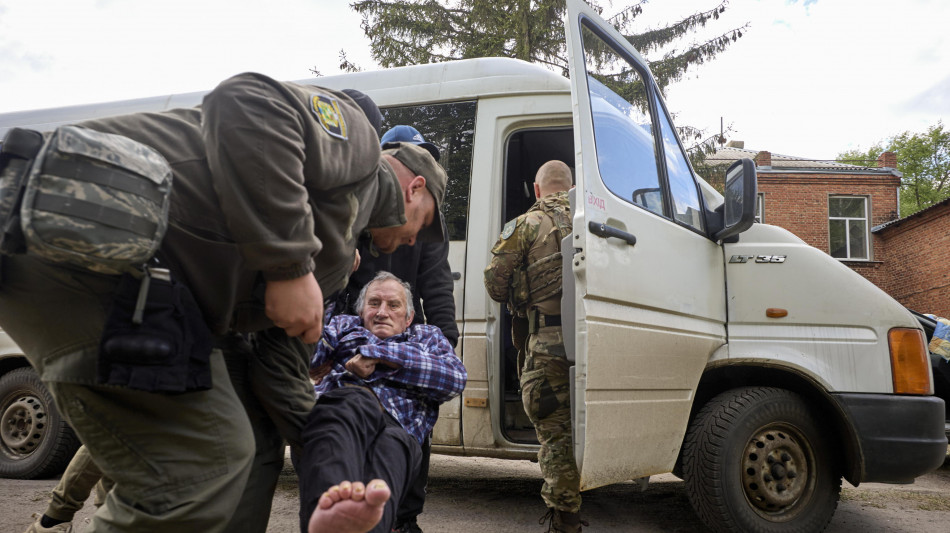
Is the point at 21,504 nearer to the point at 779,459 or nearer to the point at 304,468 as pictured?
the point at 304,468

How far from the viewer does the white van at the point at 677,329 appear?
296cm

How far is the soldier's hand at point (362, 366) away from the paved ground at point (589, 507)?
4.23 ft

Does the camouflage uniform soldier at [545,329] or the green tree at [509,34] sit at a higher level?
the green tree at [509,34]

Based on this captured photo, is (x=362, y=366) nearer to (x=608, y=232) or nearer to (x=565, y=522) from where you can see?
(x=608, y=232)

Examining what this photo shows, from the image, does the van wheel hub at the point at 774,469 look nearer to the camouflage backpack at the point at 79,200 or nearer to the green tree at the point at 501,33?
the camouflage backpack at the point at 79,200

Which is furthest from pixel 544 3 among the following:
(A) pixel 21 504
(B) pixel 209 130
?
(B) pixel 209 130

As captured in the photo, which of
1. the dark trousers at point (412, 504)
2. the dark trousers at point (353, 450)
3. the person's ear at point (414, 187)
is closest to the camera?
the dark trousers at point (353, 450)

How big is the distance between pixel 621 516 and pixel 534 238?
179cm

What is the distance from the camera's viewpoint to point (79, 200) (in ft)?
4.06

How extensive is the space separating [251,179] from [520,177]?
11.6 ft

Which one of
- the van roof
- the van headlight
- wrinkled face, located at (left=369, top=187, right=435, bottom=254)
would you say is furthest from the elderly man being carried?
the van headlight

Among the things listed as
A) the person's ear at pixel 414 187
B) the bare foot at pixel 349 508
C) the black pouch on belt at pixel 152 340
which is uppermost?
the person's ear at pixel 414 187

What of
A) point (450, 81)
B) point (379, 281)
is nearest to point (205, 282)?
point (379, 281)

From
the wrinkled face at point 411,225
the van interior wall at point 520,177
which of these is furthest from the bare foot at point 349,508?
the van interior wall at point 520,177
